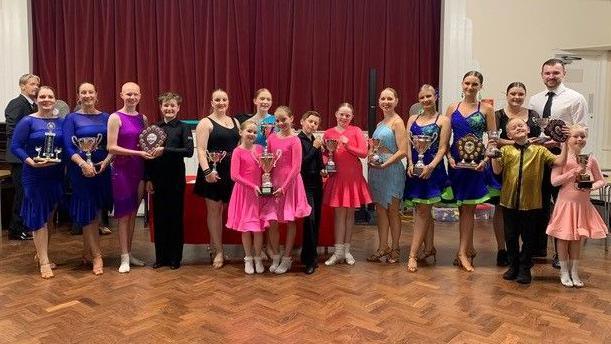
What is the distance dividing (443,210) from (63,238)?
4541 millimetres

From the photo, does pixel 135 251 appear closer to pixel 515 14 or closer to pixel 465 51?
pixel 465 51

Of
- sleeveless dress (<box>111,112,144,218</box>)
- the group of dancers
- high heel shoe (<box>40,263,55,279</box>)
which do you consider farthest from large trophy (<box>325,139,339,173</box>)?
high heel shoe (<box>40,263,55,279</box>)

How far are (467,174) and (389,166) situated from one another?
24.8 inches

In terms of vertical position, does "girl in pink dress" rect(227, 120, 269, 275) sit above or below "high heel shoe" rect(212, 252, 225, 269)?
above

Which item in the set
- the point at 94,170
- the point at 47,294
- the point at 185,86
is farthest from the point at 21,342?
the point at 185,86

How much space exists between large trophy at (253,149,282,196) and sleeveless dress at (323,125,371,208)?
51 cm

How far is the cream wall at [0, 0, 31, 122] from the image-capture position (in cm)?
677

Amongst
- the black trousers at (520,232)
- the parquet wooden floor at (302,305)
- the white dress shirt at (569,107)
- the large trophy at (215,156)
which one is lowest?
the parquet wooden floor at (302,305)

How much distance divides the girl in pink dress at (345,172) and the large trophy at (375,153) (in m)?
0.06

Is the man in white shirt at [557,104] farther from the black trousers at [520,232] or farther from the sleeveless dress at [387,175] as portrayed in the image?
the sleeveless dress at [387,175]

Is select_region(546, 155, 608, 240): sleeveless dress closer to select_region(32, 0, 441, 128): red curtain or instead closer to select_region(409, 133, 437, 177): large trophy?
select_region(409, 133, 437, 177): large trophy

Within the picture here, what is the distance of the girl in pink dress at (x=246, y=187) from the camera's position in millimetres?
4074

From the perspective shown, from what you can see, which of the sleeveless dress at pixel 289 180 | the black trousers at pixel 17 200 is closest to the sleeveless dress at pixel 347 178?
the sleeveless dress at pixel 289 180

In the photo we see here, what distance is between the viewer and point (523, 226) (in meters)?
4.02
